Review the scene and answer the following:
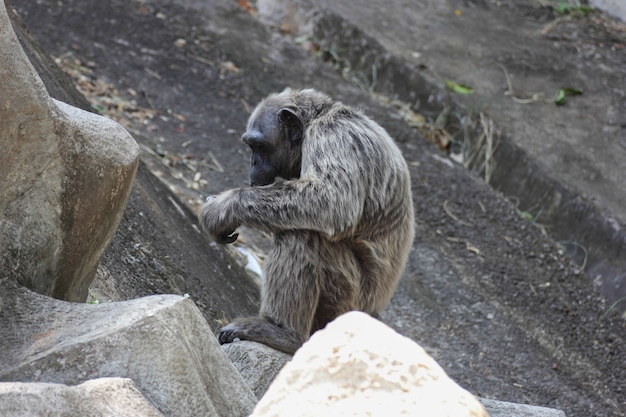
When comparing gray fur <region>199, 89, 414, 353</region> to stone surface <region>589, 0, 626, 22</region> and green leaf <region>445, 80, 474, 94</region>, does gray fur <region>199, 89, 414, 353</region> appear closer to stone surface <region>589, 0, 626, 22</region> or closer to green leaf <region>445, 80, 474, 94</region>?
green leaf <region>445, 80, 474, 94</region>

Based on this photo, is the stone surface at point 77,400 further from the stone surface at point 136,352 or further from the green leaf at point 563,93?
the green leaf at point 563,93

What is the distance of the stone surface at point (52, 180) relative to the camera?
3689 millimetres

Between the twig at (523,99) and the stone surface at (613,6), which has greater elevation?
the stone surface at (613,6)

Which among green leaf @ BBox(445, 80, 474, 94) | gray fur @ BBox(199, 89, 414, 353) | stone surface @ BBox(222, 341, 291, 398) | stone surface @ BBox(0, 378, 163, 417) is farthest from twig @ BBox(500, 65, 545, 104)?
stone surface @ BBox(0, 378, 163, 417)

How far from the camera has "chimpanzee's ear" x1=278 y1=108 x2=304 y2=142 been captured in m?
5.62

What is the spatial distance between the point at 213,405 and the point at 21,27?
4.17 metres

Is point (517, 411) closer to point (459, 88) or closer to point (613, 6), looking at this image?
point (459, 88)

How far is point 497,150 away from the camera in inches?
369

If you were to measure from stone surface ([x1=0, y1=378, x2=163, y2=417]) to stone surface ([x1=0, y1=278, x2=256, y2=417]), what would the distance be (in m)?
0.14

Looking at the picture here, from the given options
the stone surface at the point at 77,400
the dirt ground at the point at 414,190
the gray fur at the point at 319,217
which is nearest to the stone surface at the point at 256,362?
the gray fur at the point at 319,217

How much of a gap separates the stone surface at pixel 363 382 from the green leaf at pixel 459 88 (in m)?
7.71

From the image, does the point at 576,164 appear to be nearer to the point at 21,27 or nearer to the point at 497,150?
the point at 497,150

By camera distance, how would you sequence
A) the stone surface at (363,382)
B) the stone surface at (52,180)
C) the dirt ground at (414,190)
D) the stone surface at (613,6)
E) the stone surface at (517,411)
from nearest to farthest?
the stone surface at (363,382)
the stone surface at (52,180)
the stone surface at (517,411)
the dirt ground at (414,190)
the stone surface at (613,6)

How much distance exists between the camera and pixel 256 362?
484 cm
